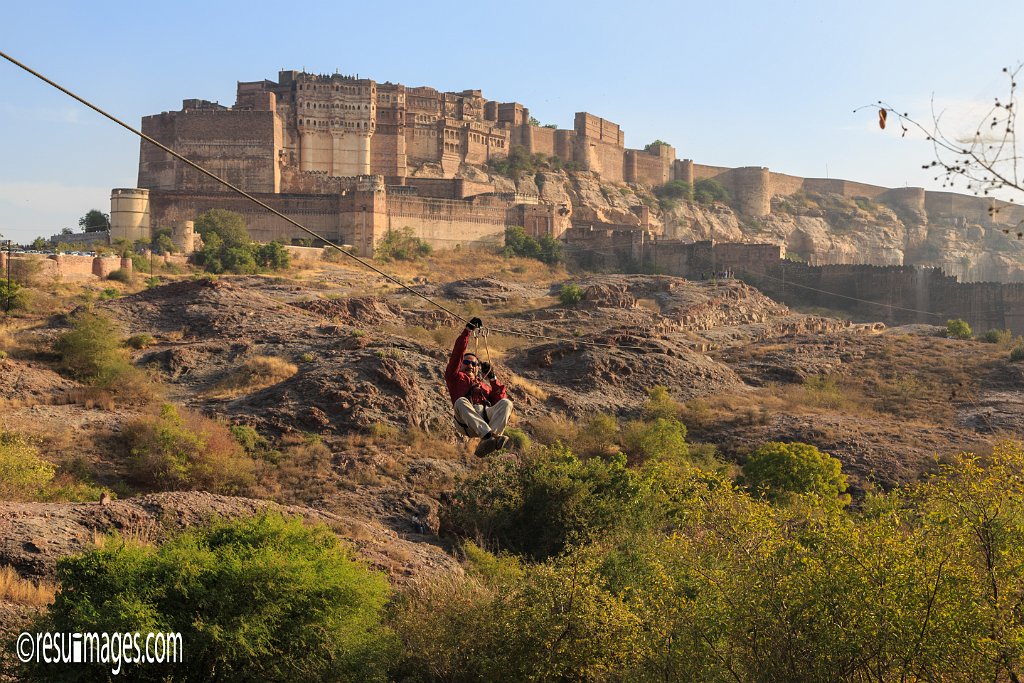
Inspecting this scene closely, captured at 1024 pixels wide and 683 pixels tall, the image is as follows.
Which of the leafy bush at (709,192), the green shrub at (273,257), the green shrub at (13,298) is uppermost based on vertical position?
the leafy bush at (709,192)

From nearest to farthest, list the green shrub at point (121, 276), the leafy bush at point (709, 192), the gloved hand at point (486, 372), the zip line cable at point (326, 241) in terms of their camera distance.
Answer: the zip line cable at point (326, 241) < the gloved hand at point (486, 372) < the green shrub at point (121, 276) < the leafy bush at point (709, 192)

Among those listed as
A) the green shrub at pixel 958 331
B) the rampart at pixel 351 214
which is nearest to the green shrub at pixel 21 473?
the green shrub at pixel 958 331

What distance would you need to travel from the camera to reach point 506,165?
58156mm

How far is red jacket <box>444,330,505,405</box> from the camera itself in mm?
9180

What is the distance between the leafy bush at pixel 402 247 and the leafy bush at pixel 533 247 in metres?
3.81

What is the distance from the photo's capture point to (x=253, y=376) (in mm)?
21328

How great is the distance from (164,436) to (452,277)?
2498cm

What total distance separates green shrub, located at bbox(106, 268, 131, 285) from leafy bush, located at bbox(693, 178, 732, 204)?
44586 millimetres

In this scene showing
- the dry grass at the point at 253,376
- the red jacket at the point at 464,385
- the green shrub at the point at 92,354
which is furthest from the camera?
the dry grass at the point at 253,376

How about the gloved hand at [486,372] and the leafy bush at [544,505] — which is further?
the leafy bush at [544,505]

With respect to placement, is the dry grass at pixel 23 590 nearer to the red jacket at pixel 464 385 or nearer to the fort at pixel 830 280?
the red jacket at pixel 464 385

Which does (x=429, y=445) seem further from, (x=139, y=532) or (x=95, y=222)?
(x=95, y=222)

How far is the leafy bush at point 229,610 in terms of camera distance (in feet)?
28.1

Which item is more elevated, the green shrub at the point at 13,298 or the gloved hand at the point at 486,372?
the gloved hand at the point at 486,372
